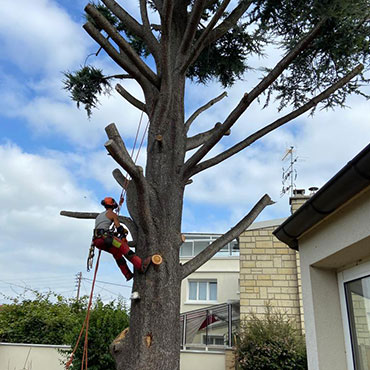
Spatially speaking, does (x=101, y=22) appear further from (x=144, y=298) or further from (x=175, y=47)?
(x=144, y=298)

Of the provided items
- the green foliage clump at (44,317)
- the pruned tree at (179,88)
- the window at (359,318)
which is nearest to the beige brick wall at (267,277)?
the green foliage clump at (44,317)

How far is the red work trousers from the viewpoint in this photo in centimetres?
401

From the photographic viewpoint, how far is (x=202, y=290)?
62.1 feet

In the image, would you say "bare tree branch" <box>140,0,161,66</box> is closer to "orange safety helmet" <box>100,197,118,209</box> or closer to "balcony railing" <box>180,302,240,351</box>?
"orange safety helmet" <box>100,197,118,209</box>

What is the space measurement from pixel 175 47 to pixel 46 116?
6503 mm

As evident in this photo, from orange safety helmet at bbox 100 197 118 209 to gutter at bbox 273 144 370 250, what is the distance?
2.13 m

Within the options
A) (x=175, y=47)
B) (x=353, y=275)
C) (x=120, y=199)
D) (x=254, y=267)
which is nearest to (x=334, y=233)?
(x=353, y=275)

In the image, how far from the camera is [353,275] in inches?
136

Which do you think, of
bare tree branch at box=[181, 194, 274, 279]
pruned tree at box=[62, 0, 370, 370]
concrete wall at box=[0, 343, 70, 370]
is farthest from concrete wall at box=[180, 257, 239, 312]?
bare tree branch at box=[181, 194, 274, 279]

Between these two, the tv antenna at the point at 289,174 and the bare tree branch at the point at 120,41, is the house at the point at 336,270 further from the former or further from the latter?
the tv antenna at the point at 289,174

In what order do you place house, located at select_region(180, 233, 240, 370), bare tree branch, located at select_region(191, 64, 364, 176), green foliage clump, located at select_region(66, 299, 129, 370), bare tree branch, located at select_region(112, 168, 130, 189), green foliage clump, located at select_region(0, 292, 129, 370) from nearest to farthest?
1. bare tree branch, located at select_region(191, 64, 364, 176)
2. bare tree branch, located at select_region(112, 168, 130, 189)
3. green foliage clump, located at select_region(66, 299, 129, 370)
4. green foliage clump, located at select_region(0, 292, 129, 370)
5. house, located at select_region(180, 233, 240, 370)

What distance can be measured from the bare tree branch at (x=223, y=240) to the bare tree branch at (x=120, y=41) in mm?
2093

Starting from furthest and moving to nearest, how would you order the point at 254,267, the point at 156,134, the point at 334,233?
the point at 254,267
the point at 156,134
the point at 334,233

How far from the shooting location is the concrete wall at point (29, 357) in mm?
9617
